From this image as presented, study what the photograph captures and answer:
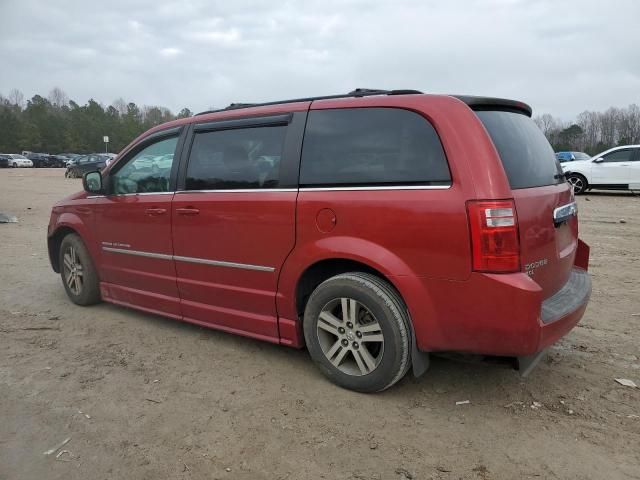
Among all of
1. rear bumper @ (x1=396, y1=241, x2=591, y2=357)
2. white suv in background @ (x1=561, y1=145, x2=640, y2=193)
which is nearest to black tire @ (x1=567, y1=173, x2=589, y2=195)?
white suv in background @ (x1=561, y1=145, x2=640, y2=193)

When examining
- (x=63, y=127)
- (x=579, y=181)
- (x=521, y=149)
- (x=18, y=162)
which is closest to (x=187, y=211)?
(x=521, y=149)

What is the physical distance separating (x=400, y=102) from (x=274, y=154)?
97 centimetres

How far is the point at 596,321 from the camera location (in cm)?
448

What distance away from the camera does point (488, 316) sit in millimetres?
2758

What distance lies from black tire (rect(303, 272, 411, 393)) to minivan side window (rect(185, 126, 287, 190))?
2.87 feet

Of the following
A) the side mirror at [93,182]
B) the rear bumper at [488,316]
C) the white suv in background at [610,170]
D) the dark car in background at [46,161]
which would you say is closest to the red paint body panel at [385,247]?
the rear bumper at [488,316]

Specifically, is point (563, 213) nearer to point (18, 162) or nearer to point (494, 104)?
point (494, 104)

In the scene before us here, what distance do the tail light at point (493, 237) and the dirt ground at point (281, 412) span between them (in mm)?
695

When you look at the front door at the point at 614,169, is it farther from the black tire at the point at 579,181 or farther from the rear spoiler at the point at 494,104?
the rear spoiler at the point at 494,104

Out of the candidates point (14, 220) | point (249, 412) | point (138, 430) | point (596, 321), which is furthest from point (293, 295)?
point (14, 220)

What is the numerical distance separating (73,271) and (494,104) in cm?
426

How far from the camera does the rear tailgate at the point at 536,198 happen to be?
113 inches

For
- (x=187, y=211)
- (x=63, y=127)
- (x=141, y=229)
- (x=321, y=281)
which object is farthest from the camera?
(x=63, y=127)

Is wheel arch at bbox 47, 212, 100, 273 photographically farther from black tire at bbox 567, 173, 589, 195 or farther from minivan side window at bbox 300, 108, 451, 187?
black tire at bbox 567, 173, 589, 195
